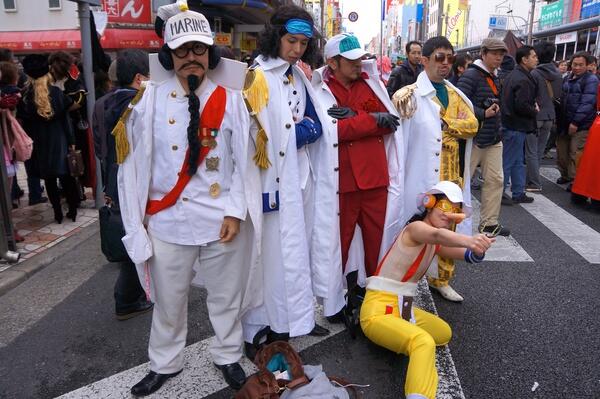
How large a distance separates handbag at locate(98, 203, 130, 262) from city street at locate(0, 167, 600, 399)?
575mm

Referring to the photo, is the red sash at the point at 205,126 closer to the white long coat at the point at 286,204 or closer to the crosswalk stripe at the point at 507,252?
the white long coat at the point at 286,204

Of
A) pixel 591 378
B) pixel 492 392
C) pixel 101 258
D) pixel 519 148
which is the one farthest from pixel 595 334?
pixel 101 258

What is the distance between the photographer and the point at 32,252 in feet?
15.6

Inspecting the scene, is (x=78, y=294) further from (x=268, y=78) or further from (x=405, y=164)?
(x=405, y=164)

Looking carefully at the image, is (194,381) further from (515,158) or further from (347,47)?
(515,158)

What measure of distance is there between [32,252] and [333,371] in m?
3.48

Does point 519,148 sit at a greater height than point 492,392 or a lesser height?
greater

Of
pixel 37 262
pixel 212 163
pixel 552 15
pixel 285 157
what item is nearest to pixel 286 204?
pixel 285 157

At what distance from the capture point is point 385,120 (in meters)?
2.98

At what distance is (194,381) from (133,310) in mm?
1039

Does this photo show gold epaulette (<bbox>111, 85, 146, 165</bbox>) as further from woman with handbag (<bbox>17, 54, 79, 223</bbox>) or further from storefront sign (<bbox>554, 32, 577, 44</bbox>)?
storefront sign (<bbox>554, 32, 577, 44</bbox>)

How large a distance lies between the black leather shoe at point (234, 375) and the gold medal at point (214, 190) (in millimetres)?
991

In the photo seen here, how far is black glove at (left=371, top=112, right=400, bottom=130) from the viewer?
9.77ft

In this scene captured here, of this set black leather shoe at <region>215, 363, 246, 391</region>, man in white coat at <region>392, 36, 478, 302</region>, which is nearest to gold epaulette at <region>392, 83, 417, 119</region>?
man in white coat at <region>392, 36, 478, 302</region>
